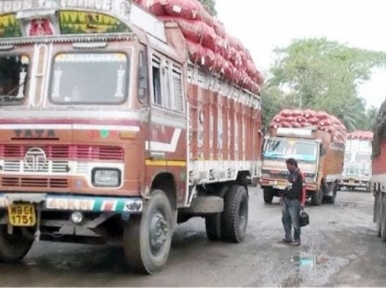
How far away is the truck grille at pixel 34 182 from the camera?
730cm

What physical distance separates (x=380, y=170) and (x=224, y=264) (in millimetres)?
5438

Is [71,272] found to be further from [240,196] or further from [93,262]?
[240,196]

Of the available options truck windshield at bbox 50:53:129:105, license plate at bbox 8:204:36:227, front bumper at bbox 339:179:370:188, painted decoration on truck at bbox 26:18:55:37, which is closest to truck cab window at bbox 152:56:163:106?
truck windshield at bbox 50:53:129:105

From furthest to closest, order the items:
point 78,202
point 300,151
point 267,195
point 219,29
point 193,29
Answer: point 267,195 < point 300,151 < point 219,29 < point 193,29 < point 78,202

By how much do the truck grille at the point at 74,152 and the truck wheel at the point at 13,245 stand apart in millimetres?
1239

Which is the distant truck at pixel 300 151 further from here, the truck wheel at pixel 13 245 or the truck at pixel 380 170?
the truck wheel at pixel 13 245

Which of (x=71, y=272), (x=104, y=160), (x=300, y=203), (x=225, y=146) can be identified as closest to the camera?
(x=104, y=160)

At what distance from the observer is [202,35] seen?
910cm

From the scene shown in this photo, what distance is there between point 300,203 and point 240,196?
3.37 ft

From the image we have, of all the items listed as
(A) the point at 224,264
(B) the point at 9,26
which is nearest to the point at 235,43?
(A) the point at 224,264

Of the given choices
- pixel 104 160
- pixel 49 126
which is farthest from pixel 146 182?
pixel 49 126

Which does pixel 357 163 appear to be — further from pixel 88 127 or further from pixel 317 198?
pixel 88 127

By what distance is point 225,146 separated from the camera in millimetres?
10789

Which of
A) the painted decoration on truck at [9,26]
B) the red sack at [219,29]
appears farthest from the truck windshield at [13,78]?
the red sack at [219,29]
